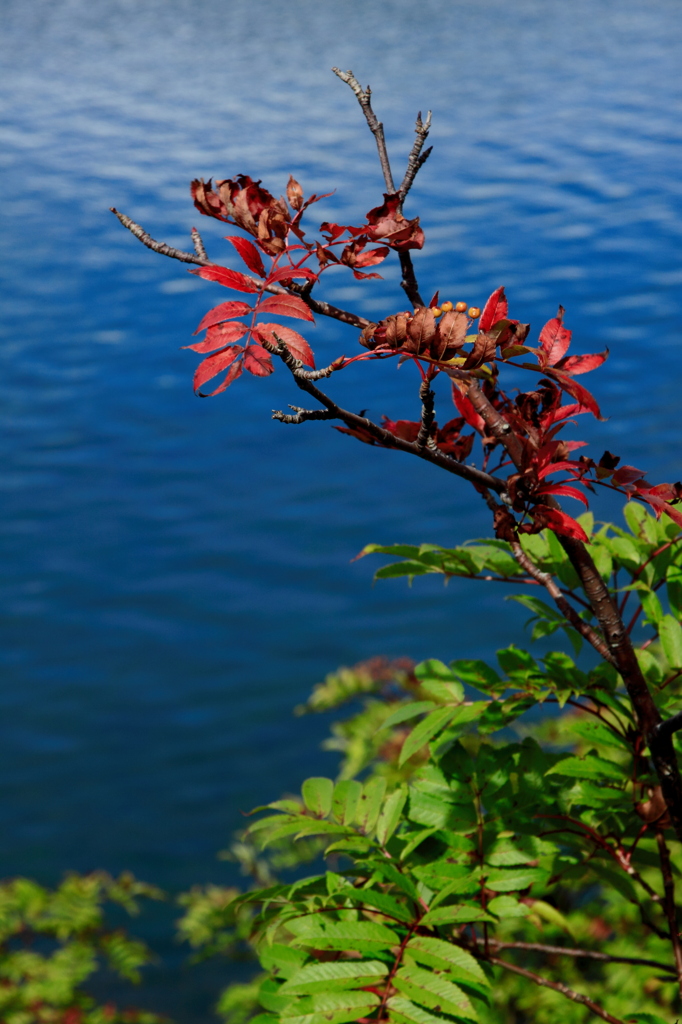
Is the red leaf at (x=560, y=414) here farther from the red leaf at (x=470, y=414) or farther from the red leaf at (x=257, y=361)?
the red leaf at (x=257, y=361)

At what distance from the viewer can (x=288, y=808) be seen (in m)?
1.56

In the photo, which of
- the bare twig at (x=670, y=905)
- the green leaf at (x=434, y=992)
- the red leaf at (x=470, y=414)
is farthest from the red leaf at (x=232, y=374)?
the bare twig at (x=670, y=905)

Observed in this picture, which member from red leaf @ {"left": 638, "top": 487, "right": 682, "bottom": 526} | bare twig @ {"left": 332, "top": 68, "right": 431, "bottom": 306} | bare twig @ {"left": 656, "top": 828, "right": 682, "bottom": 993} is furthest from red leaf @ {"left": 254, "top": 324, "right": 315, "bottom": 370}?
bare twig @ {"left": 656, "top": 828, "right": 682, "bottom": 993}

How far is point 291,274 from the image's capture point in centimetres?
115

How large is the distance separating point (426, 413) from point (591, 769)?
0.67m

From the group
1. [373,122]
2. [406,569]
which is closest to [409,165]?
[373,122]

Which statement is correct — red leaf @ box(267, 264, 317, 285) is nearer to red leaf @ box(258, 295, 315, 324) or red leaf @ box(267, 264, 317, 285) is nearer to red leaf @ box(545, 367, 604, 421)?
red leaf @ box(258, 295, 315, 324)

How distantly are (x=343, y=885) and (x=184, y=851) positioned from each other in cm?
461

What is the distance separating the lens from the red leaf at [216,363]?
1112 millimetres

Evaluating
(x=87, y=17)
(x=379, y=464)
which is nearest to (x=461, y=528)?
(x=379, y=464)

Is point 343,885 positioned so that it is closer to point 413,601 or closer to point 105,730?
point 105,730

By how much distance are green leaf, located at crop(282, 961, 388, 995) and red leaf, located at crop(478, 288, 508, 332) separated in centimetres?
86

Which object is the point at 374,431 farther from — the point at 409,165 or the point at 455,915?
the point at 455,915

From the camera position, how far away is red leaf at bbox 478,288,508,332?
111 centimetres
